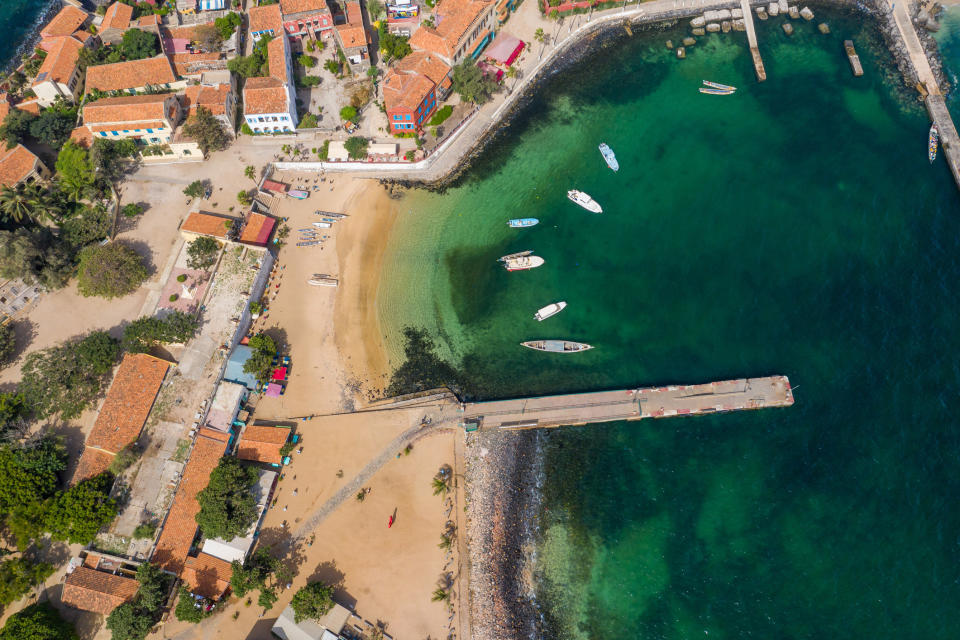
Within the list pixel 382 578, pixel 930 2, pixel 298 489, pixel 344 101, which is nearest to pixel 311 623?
pixel 382 578

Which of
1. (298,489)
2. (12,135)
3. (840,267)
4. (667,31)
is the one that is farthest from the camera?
(667,31)

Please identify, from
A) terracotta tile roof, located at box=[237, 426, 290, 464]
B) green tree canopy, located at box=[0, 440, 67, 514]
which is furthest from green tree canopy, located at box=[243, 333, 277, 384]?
green tree canopy, located at box=[0, 440, 67, 514]

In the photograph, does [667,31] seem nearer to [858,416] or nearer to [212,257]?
[858,416]

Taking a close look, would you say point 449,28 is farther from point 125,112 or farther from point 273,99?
point 125,112

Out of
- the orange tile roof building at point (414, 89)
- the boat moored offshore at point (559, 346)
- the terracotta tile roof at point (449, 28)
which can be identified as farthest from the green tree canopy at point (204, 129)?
the boat moored offshore at point (559, 346)

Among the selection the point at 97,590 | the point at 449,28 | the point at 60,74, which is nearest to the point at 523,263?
the point at 449,28
